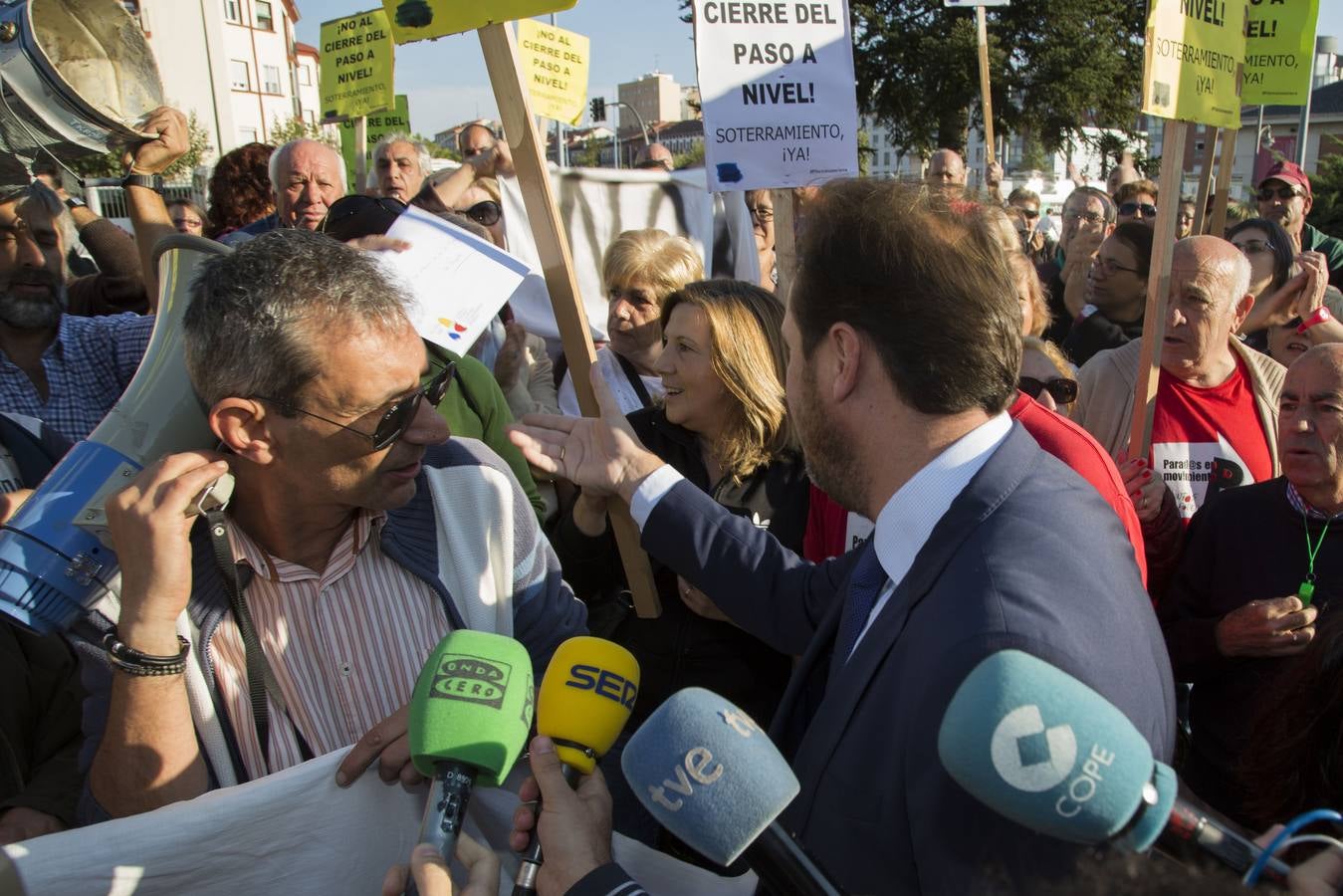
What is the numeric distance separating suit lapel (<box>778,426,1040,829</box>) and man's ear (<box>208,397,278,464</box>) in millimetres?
1185

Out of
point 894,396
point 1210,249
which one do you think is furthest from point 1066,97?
point 894,396

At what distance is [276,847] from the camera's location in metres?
1.77

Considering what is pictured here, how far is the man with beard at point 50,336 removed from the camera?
3115 mm

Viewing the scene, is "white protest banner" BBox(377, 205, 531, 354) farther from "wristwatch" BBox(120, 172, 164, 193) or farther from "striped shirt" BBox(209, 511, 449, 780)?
"wristwatch" BBox(120, 172, 164, 193)

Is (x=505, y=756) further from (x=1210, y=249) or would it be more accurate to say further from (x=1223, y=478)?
(x=1210, y=249)

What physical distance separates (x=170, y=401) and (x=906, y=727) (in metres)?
1.51

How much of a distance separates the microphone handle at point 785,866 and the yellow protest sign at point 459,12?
1926mm

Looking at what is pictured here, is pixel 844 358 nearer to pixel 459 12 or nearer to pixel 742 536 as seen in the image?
pixel 742 536

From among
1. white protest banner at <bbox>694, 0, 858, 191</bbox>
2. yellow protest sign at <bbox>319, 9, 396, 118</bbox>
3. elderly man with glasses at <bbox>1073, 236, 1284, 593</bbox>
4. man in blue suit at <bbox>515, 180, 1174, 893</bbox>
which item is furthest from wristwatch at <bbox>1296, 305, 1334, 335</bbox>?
yellow protest sign at <bbox>319, 9, 396, 118</bbox>

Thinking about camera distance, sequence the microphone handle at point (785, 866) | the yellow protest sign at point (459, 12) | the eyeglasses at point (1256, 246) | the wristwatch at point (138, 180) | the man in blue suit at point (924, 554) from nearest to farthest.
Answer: the microphone handle at point (785, 866) < the man in blue suit at point (924, 554) < the yellow protest sign at point (459, 12) < the wristwatch at point (138, 180) < the eyeglasses at point (1256, 246)

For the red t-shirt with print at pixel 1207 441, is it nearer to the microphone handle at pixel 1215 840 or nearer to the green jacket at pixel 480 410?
the green jacket at pixel 480 410

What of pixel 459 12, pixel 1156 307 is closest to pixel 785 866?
pixel 459 12

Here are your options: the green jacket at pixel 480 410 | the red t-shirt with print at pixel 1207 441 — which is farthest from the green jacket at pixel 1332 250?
the green jacket at pixel 480 410

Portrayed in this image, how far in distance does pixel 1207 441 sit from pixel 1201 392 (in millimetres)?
191
